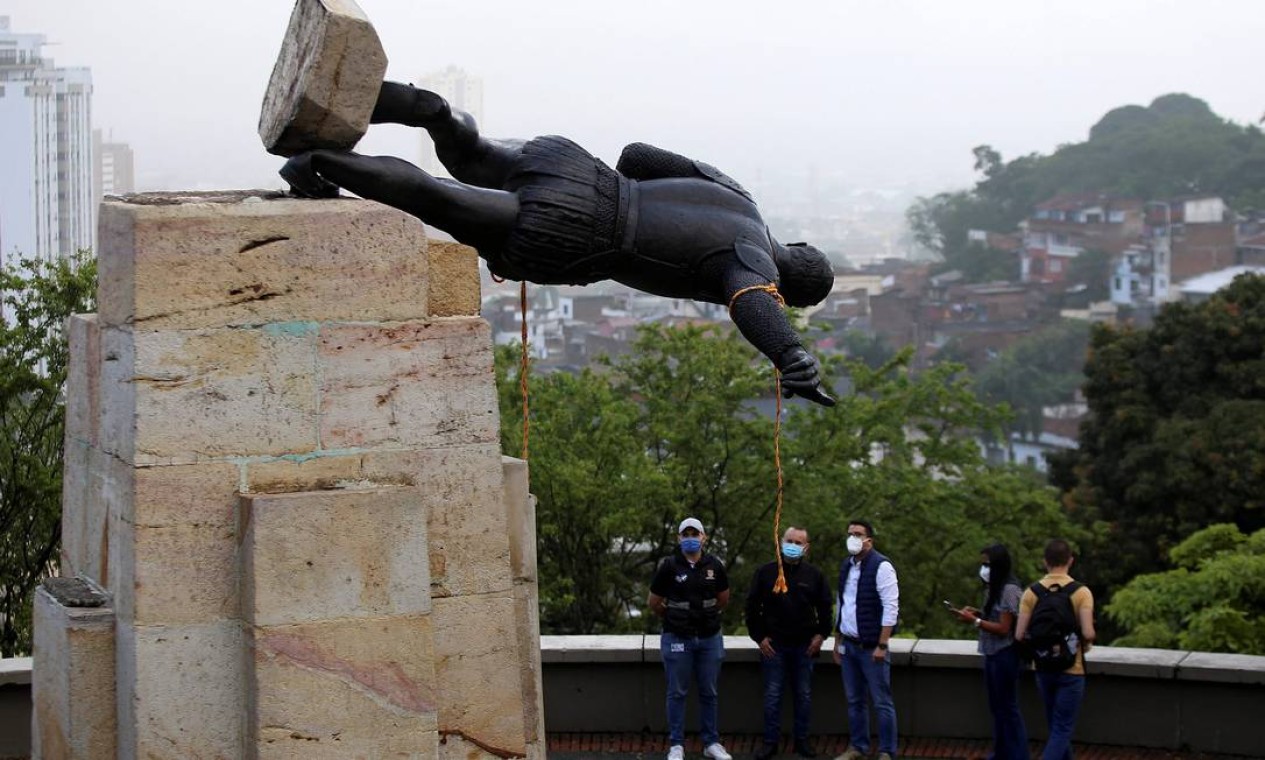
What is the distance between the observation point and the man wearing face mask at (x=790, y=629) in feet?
35.9

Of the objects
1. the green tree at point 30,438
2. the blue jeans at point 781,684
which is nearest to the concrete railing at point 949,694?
the blue jeans at point 781,684

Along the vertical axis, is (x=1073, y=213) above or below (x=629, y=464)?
above

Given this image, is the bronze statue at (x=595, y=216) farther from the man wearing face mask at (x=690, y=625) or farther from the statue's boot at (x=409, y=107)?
the man wearing face mask at (x=690, y=625)

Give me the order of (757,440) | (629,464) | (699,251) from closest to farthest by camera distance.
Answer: (699,251) < (629,464) < (757,440)

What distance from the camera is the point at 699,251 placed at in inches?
307

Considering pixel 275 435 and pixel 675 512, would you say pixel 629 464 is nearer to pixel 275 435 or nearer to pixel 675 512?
pixel 675 512

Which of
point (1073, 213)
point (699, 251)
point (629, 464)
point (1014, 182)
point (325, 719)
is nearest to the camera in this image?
point (325, 719)

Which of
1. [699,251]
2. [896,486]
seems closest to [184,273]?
[699,251]

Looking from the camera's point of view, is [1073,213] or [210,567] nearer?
[210,567]

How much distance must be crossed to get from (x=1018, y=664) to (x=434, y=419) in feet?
16.1

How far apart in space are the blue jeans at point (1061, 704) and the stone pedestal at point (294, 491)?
4279 millimetres

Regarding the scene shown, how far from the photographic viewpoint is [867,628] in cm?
1064

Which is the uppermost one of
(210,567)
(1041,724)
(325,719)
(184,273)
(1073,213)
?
(1073,213)

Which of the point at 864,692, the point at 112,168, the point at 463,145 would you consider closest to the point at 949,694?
the point at 864,692
